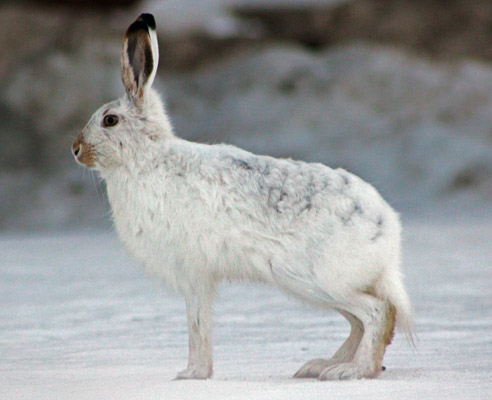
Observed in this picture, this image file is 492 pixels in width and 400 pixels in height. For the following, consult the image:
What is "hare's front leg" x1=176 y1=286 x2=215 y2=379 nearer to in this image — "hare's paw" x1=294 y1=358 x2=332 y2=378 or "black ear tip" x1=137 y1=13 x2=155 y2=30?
"hare's paw" x1=294 y1=358 x2=332 y2=378

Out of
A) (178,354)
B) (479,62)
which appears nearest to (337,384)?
(178,354)

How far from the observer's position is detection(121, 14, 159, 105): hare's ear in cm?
303

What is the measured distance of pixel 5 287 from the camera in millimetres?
5555

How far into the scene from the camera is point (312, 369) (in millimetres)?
2996

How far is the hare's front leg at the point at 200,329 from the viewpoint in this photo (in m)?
2.96

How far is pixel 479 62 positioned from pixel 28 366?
32.1 ft

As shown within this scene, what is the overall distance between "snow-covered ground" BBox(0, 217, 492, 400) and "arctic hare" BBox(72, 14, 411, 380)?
0.54 ft

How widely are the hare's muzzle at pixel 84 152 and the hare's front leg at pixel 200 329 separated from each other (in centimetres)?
55

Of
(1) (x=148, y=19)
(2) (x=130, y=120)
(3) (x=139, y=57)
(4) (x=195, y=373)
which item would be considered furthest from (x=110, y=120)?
(4) (x=195, y=373)

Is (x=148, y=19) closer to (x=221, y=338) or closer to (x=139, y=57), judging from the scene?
(x=139, y=57)

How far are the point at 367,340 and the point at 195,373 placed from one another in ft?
1.80

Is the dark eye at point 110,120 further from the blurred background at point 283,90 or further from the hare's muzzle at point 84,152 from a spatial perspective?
the blurred background at point 283,90

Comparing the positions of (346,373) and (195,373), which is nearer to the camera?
(346,373)

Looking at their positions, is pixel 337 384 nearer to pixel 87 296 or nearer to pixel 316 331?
pixel 316 331
